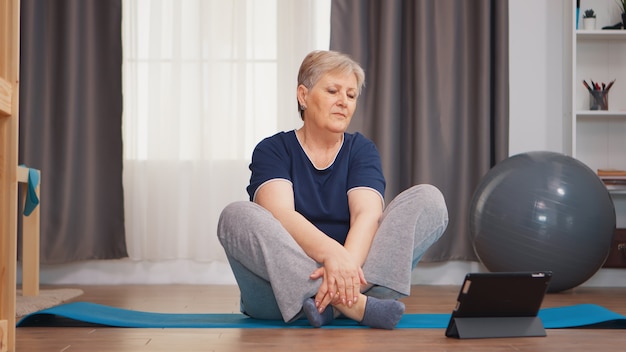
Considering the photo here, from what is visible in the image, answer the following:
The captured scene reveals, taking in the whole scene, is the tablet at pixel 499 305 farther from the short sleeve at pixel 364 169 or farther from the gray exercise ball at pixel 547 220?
the gray exercise ball at pixel 547 220

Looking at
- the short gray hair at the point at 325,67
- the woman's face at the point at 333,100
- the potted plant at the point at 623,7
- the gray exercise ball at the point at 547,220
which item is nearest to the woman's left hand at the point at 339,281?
the woman's face at the point at 333,100

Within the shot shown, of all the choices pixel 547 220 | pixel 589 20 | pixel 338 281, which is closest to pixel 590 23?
pixel 589 20

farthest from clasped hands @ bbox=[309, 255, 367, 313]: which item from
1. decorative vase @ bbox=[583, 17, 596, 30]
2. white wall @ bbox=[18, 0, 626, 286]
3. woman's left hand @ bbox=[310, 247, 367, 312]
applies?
decorative vase @ bbox=[583, 17, 596, 30]

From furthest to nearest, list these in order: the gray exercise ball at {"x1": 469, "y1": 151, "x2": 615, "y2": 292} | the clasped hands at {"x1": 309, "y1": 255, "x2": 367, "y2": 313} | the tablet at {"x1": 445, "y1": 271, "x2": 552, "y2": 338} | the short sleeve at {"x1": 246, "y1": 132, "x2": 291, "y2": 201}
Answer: the gray exercise ball at {"x1": 469, "y1": 151, "x2": 615, "y2": 292} < the short sleeve at {"x1": 246, "y1": 132, "x2": 291, "y2": 201} < the clasped hands at {"x1": 309, "y1": 255, "x2": 367, "y2": 313} < the tablet at {"x1": 445, "y1": 271, "x2": 552, "y2": 338}

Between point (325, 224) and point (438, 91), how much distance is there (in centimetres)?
172

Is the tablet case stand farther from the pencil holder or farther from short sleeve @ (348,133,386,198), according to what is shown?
the pencil holder

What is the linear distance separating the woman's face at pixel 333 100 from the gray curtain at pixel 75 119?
6.04 ft

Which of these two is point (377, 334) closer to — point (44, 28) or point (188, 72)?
point (188, 72)

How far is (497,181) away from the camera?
11.4 ft

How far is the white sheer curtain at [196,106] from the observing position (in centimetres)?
400

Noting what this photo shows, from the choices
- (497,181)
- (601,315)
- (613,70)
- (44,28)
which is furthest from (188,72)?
(601,315)

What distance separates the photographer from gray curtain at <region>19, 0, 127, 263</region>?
3936mm

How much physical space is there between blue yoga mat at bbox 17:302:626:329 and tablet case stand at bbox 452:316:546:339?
0.57 feet

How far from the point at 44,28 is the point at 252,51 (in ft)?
3.44
